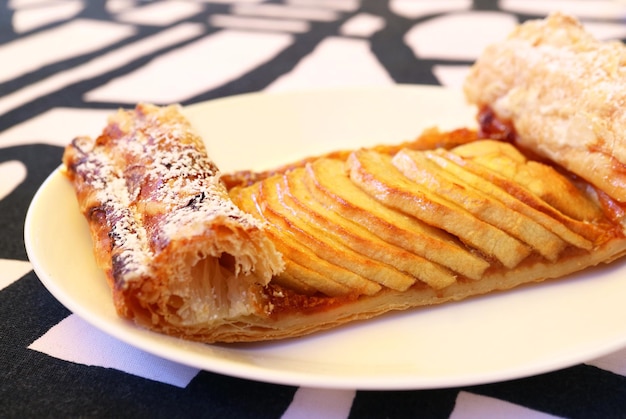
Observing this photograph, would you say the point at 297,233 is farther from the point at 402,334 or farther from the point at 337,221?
the point at 402,334

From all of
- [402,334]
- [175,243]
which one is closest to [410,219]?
[402,334]

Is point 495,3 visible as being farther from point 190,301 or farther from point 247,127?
point 190,301

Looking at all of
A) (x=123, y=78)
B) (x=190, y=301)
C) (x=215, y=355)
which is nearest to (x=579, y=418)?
(x=215, y=355)

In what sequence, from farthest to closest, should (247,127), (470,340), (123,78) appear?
(123,78) → (247,127) → (470,340)

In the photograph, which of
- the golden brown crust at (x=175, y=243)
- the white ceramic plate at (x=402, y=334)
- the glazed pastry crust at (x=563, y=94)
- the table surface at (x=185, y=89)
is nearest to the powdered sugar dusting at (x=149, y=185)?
the golden brown crust at (x=175, y=243)

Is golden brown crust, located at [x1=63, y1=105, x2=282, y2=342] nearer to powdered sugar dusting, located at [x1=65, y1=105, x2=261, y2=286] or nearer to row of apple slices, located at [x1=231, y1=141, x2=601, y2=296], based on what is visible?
powdered sugar dusting, located at [x1=65, y1=105, x2=261, y2=286]

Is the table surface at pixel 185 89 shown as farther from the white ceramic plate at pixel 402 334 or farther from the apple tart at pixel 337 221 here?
the apple tart at pixel 337 221
